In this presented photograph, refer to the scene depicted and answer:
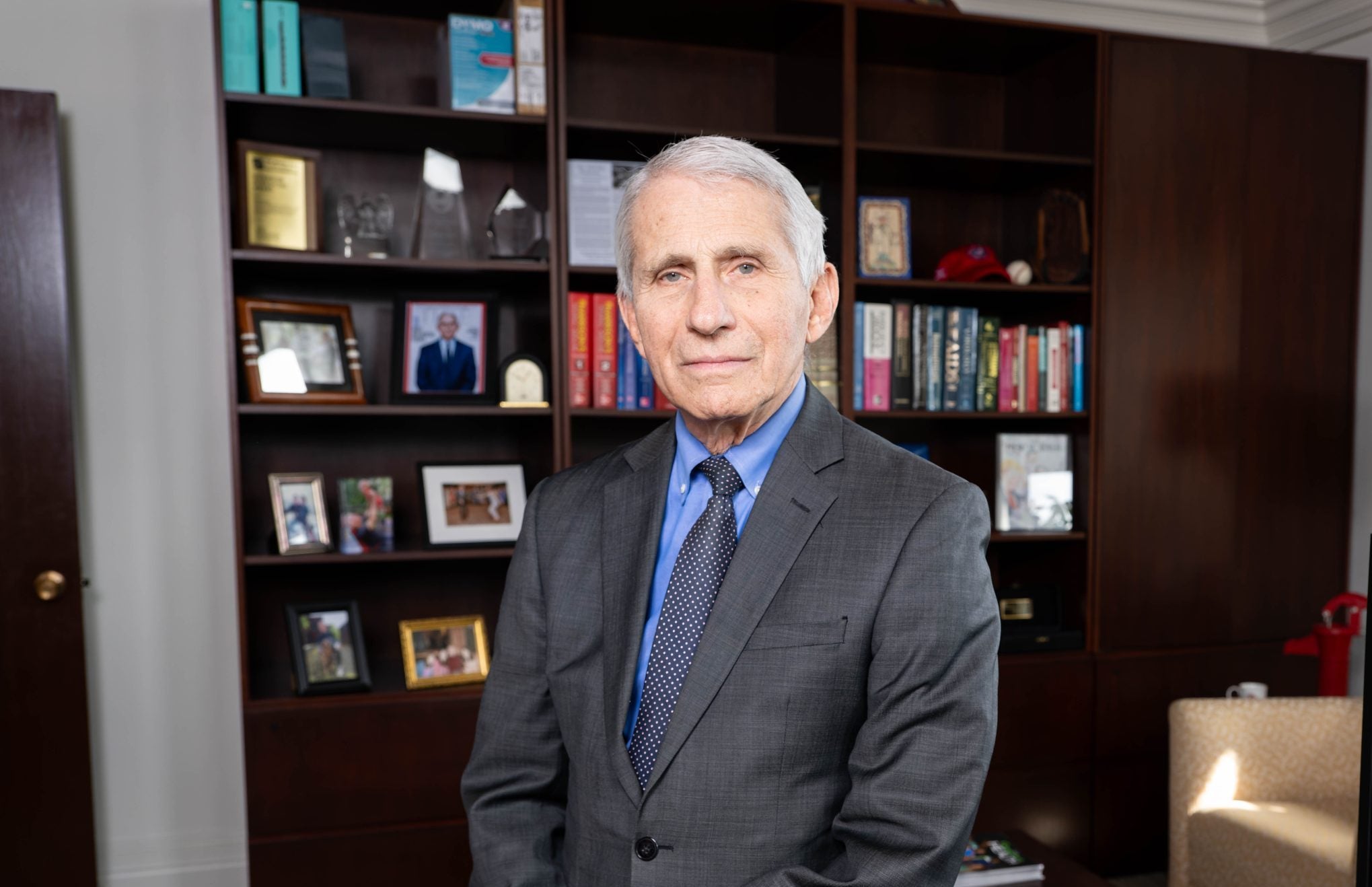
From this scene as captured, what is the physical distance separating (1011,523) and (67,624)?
2658 millimetres

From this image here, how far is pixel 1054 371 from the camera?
3080 mm

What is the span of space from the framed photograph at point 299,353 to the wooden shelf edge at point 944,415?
1.42 meters

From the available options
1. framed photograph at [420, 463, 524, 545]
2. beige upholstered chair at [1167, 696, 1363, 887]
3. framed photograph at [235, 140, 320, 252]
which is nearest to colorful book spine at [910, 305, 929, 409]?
beige upholstered chair at [1167, 696, 1363, 887]

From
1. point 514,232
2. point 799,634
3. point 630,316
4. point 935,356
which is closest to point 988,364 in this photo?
point 935,356

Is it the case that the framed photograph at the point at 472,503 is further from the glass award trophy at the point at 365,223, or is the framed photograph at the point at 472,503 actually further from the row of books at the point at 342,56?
the row of books at the point at 342,56

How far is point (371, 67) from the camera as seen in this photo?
2.85m

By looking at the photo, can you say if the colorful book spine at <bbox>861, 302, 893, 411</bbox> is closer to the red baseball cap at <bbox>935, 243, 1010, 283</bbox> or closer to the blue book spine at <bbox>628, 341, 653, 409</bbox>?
the red baseball cap at <bbox>935, 243, 1010, 283</bbox>

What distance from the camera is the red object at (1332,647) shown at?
282 cm

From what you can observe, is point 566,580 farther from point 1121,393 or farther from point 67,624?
point 1121,393

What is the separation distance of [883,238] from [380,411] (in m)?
1.54

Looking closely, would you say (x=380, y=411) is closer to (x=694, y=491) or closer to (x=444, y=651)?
(x=444, y=651)

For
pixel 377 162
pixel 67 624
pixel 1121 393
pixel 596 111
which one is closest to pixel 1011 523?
pixel 1121 393

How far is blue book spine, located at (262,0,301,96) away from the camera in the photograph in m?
2.48

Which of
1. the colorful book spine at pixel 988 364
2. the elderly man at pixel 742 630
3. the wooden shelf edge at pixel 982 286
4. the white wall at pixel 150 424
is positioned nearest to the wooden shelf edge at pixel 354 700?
the white wall at pixel 150 424
